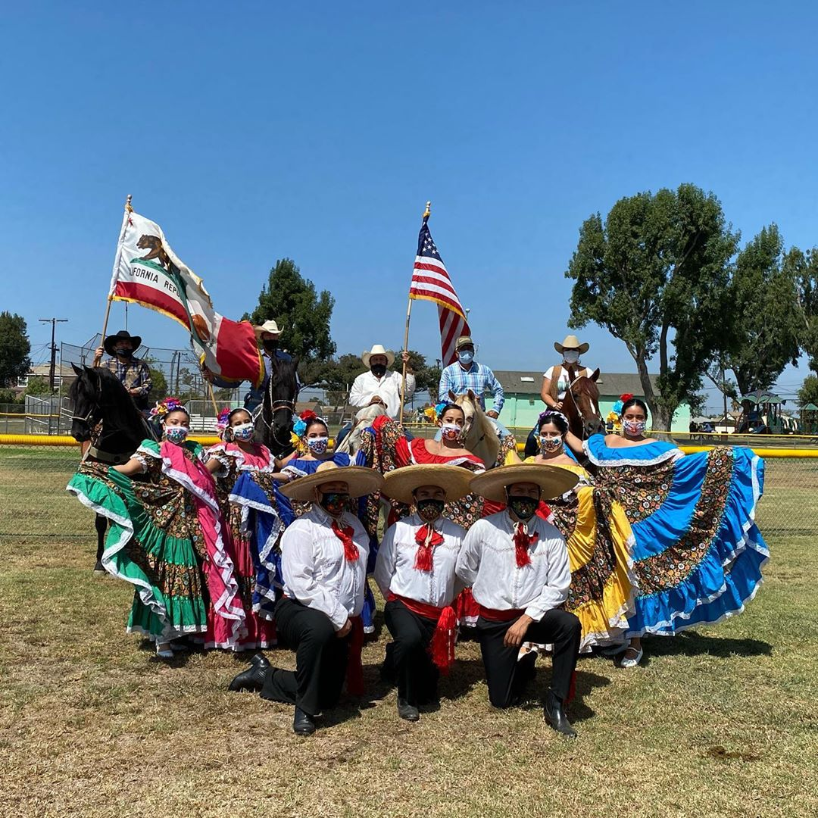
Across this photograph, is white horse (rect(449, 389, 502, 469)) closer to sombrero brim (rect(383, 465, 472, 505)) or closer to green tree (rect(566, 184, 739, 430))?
sombrero brim (rect(383, 465, 472, 505))

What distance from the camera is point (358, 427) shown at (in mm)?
6754

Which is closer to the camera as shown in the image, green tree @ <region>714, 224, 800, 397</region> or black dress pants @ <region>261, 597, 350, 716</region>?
black dress pants @ <region>261, 597, 350, 716</region>

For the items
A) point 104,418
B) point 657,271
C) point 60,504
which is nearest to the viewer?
point 104,418

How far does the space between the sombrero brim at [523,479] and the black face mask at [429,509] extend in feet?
0.79

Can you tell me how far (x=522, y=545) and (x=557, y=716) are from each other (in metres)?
0.93

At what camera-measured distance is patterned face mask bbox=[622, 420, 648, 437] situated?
5746 mm

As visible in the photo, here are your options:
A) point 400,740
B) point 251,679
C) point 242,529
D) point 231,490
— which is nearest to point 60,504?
point 231,490

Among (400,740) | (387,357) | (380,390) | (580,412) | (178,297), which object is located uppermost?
(178,297)

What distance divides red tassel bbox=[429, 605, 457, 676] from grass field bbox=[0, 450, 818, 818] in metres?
0.29

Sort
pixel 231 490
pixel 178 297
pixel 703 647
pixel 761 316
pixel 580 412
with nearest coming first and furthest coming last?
pixel 231 490 → pixel 703 647 → pixel 580 412 → pixel 178 297 → pixel 761 316

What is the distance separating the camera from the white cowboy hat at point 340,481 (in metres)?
4.53

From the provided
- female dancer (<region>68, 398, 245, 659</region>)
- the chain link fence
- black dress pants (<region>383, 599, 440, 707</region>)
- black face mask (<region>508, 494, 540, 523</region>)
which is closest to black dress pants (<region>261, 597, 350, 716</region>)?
black dress pants (<region>383, 599, 440, 707</region>)

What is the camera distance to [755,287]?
34344 mm

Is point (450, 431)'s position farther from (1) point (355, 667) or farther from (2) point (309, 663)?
(2) point (309, 663)
